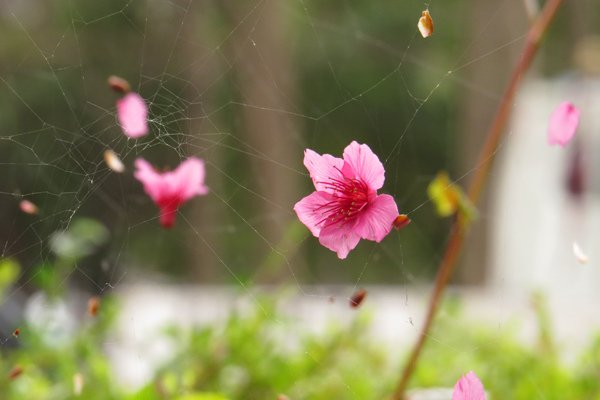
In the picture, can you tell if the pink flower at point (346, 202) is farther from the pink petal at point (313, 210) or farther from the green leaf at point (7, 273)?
the green leaf at point (7, 273)

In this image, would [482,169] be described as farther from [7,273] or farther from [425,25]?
[7,273]

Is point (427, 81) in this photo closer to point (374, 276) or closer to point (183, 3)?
point (374, 276)

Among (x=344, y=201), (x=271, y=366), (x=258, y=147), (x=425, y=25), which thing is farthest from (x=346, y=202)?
(x=258, y=147)

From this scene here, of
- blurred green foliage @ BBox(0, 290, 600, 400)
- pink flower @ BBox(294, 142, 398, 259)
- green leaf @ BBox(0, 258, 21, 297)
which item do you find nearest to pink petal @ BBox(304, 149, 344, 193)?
pink flower @ BBox(294, 142, 398, 259)

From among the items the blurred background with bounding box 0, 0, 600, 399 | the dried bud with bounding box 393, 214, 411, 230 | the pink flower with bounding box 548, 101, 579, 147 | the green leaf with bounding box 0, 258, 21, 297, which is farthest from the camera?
the green leaf with bounding box 0, 258, 21, 297

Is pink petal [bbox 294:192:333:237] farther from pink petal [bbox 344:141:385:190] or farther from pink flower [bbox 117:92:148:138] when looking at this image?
pink flower [bbox 117:92:148:138]

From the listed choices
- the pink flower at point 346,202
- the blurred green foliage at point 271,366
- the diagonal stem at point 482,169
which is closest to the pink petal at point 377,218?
the pink flower at point 346,202
